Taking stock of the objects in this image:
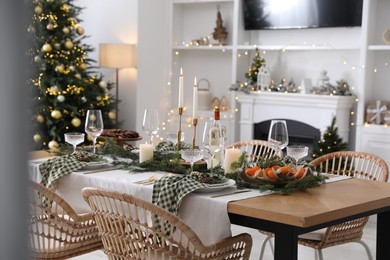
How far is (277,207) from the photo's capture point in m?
2.22

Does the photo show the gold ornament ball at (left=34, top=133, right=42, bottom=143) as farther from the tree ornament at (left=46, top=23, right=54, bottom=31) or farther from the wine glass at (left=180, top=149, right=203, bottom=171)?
the wine glass at (left=180, top=149, right=203, bottom=171)

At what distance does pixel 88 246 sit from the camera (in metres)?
2.77

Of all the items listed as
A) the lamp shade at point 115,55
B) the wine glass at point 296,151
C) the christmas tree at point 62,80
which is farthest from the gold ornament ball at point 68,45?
the wine glass at point 296,151

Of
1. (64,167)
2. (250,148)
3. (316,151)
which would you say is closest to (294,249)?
(64,167)

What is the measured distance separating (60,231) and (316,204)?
3.52ft

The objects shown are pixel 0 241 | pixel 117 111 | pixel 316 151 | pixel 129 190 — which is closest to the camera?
pixel 0 241

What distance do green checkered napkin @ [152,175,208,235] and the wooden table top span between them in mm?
216

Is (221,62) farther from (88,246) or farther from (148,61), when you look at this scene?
(88,246)

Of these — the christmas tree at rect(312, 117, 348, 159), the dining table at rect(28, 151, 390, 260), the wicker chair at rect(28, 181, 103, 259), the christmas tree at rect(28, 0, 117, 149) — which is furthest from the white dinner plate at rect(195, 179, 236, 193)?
the christmas tree at rect(28, 0, 117, 149)

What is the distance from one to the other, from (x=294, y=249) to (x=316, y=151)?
3.53m

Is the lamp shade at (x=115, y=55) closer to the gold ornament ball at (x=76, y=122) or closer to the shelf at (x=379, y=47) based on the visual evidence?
the gold ornament ball at (x=76, y=122)

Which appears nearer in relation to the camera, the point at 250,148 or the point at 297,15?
the point at 250,148

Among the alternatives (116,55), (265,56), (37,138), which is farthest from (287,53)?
(37,138)

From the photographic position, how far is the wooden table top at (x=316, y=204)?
2139mm
